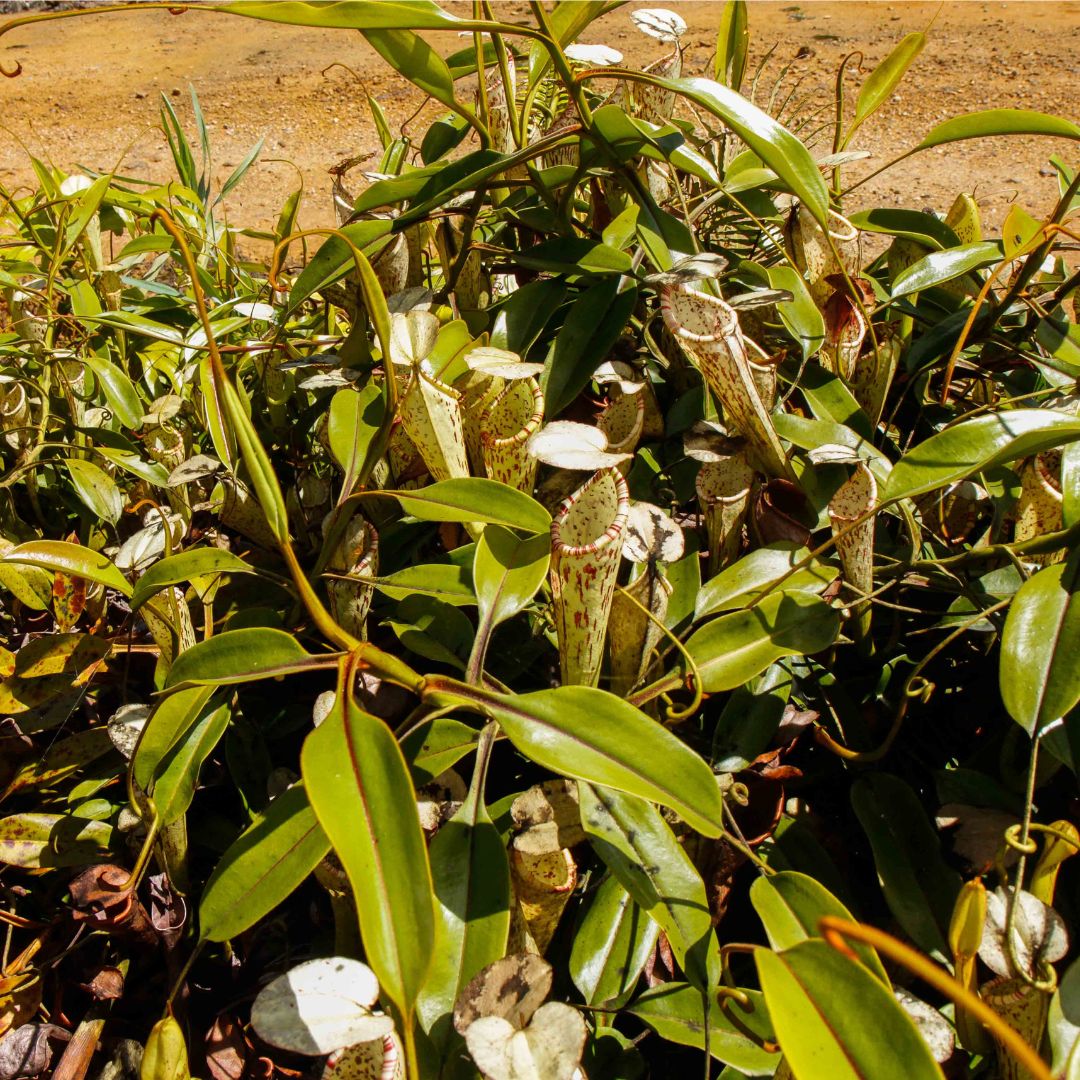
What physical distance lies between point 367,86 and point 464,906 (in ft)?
19.5

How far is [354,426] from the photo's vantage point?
2.38ft

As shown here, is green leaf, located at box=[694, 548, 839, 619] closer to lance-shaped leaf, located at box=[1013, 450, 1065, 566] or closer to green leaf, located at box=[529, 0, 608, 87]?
lance-shaped leaf, located at box=[1013, 450, 1065, 566]

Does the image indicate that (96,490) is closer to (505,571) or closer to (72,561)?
(72,561)

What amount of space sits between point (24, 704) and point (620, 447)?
54 cm

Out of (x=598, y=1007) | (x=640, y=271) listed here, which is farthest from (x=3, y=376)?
(x=598, y=1007)

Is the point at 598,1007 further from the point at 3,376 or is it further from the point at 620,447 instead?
the point at 3,376

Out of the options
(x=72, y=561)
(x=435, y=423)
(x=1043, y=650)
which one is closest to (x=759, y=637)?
(x=1043, y=650)

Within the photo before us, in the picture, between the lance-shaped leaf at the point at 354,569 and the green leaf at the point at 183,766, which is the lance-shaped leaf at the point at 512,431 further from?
the green leaf at the point at 183,766

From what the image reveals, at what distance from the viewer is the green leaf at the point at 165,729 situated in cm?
63

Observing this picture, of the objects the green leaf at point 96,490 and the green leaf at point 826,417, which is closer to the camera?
the green leaf at point 826,417

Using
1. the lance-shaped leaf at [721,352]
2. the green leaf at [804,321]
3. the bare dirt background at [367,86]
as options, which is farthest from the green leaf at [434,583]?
the bare dirt background at [367,86]

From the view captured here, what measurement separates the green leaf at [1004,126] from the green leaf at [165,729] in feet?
2.18

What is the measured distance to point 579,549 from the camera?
1.93 ft

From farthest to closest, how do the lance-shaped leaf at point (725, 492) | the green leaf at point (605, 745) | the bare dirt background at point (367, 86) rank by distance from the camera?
the bare dirt background at point (367, 86)
the lance-shaped leaf at point (725, 492)
the green leaf at point (605, 745)
